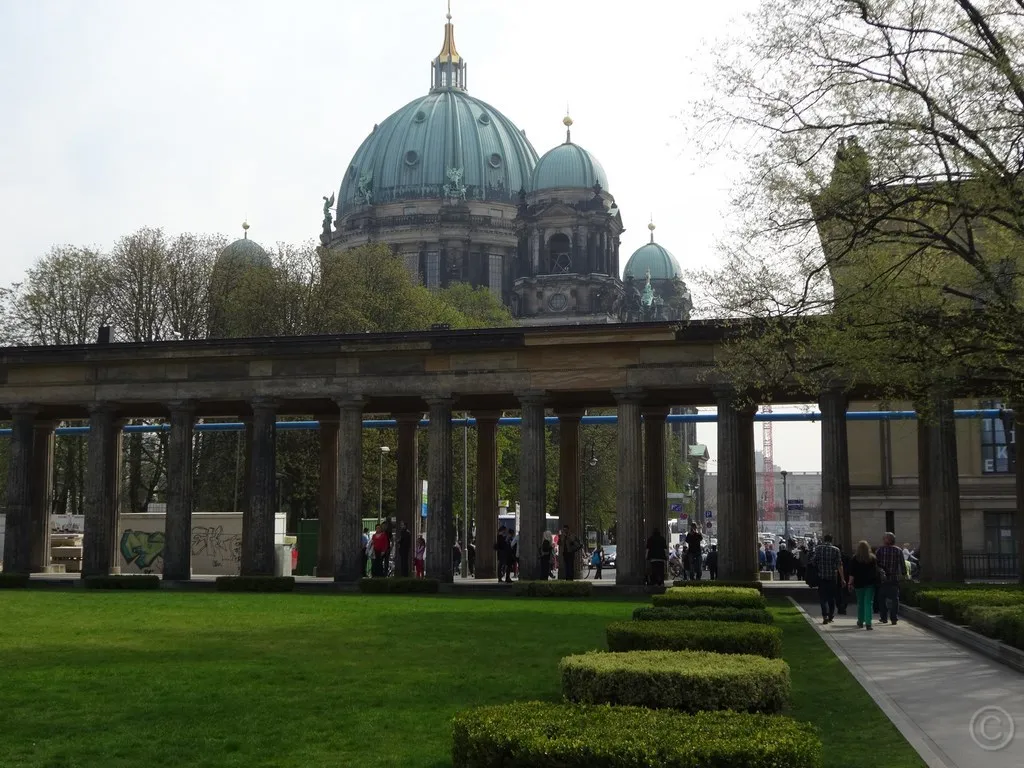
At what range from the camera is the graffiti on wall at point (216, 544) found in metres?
57.7

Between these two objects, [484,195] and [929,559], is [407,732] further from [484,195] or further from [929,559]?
[484,195]

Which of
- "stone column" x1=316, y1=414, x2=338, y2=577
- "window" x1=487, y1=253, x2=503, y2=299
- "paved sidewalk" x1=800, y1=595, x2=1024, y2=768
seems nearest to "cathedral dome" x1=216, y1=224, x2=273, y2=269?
"stone column" x1=316, y1=414, x2=338, y2=577

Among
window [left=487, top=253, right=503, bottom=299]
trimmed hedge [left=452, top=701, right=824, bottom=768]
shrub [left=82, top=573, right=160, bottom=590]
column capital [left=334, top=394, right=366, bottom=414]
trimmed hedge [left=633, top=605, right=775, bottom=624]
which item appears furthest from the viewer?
window [left=487, top=253, right=503, bottom=299]

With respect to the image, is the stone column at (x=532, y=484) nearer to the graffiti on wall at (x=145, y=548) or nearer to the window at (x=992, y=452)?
the graffiti on wall at (x=145, y=548)

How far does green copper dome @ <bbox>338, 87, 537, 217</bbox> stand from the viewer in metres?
155

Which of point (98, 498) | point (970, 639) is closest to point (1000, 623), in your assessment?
point (970, 639)

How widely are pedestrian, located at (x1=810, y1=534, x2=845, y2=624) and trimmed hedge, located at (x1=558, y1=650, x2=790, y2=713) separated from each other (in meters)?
17.2

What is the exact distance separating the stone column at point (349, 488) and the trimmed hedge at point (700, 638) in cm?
2784

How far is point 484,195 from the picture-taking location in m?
155

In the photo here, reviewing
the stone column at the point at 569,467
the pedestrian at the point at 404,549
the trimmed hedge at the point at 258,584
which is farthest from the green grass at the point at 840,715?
the stone column at the point at 569,467

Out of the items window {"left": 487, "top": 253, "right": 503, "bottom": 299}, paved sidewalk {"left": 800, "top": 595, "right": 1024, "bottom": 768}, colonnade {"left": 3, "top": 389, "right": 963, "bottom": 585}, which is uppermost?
window {"left": 487, "top": 253, "right": 503, "bottom": 299}

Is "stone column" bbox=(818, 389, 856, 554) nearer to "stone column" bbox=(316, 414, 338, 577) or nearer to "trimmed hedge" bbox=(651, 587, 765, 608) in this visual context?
"trimmed hedge" bbox=(651, 587, 765, 608)

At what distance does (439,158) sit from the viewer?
511 ft

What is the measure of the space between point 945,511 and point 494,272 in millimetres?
116943
